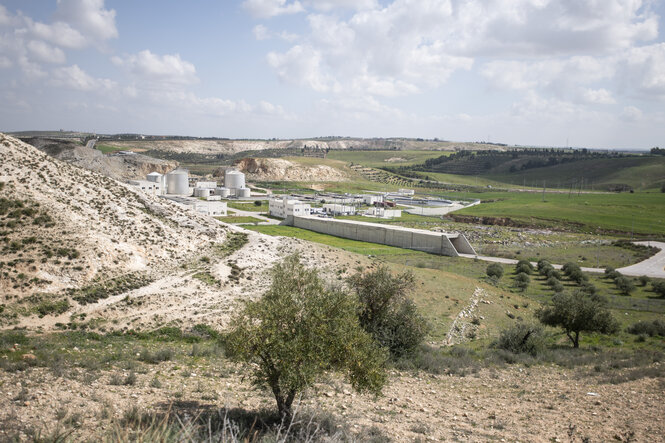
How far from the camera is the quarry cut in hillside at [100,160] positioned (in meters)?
80.6

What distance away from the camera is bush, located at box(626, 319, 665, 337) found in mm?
24203

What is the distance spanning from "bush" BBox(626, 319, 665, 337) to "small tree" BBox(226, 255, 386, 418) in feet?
68.7

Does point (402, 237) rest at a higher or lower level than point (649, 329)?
higher

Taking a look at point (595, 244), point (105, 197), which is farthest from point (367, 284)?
point (595, 244)

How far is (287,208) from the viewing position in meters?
68.2

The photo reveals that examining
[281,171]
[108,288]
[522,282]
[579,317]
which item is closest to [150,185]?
[108,288]

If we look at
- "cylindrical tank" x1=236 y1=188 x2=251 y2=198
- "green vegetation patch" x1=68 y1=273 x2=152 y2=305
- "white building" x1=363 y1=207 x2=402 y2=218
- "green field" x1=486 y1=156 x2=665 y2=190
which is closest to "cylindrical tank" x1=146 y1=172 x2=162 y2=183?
"cylindrical tank" x1=236 y1=188 x2=251 y2=198

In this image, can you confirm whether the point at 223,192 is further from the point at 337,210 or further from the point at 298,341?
the point at 298,341

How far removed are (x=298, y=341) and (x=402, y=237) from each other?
42726mm

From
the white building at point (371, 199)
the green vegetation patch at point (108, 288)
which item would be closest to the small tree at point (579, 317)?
the green vegetation patch at point (108, 288)

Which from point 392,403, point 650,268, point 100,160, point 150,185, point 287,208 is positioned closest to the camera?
point 392,403

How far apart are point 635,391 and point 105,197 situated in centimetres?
3098

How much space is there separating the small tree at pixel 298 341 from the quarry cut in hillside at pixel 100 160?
71.3m

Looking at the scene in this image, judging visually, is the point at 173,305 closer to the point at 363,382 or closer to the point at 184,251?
the point at 184,251
